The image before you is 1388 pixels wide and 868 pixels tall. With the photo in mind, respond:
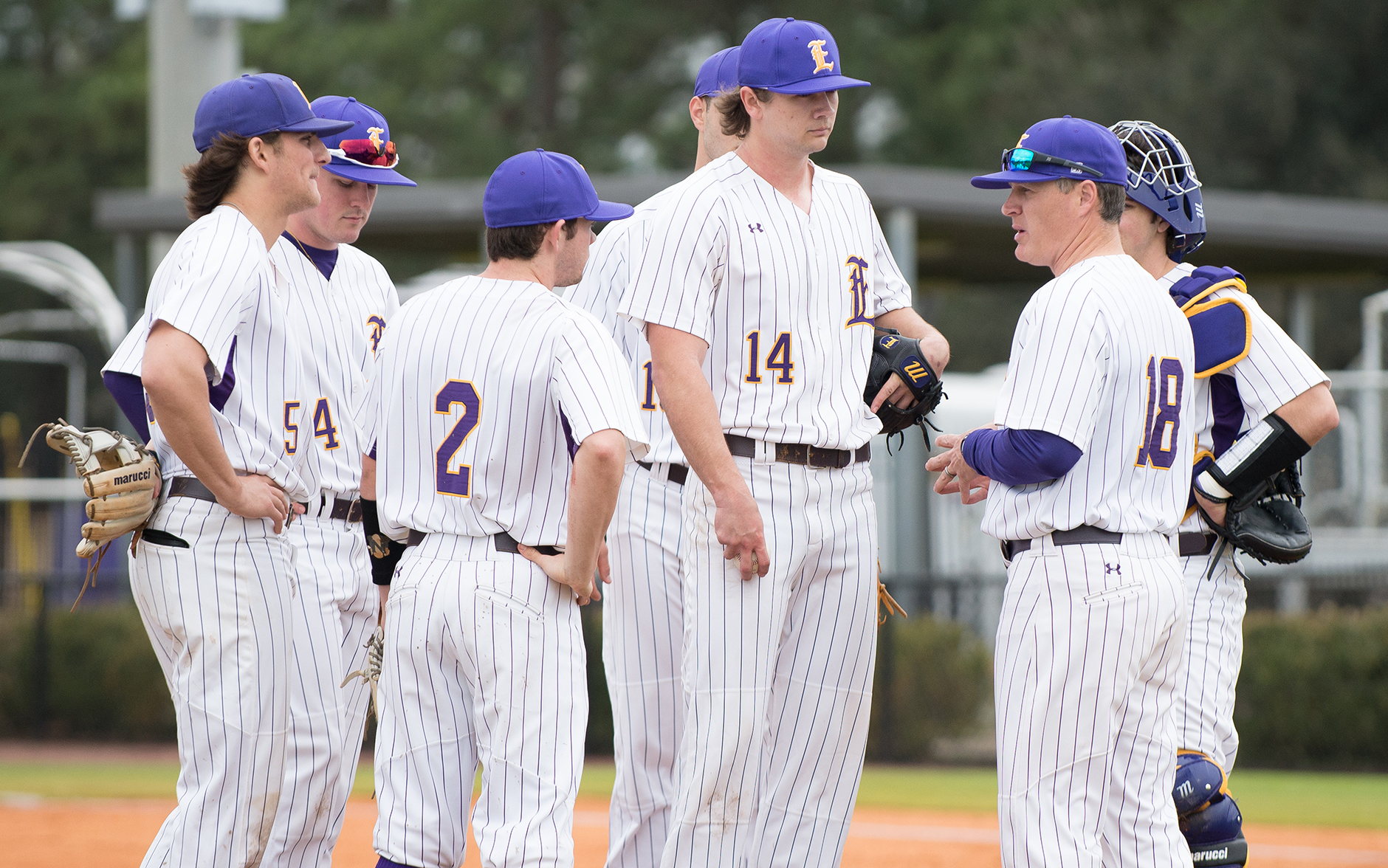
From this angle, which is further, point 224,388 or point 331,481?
point 331,481

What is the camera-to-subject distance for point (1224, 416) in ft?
13.9

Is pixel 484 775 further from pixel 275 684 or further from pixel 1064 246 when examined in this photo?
pixel 1064 246

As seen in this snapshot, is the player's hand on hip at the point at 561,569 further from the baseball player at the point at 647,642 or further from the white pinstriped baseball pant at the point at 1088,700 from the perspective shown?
the white pinstriped baseball pant at the point at 1088,700

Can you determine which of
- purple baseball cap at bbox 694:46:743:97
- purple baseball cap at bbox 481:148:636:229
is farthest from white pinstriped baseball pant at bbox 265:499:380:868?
purple baseball cap at bbox 694:46:743:97

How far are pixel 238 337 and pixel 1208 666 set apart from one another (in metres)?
2.66

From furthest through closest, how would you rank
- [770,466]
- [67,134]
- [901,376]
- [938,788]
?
[67,134]
[938,788]
[901,376]
[770,466]

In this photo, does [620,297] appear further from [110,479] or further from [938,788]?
[938,788]

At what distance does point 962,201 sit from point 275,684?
890cm

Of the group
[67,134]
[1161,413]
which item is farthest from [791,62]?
[67,134]

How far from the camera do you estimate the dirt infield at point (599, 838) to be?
6.78m

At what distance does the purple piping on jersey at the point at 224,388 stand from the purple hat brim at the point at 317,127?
1.79 ft

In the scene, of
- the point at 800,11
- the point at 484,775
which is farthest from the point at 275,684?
the point at 800,11

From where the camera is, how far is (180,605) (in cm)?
360

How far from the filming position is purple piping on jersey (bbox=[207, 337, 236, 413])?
372cm
